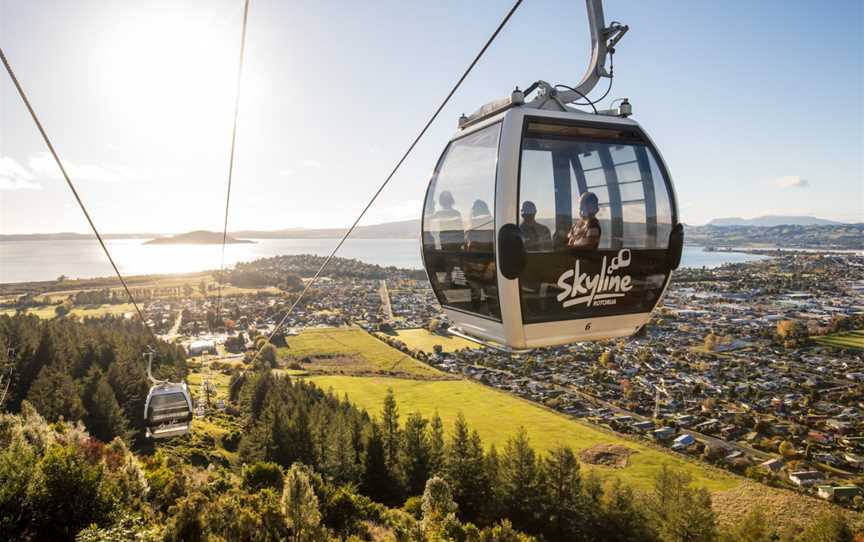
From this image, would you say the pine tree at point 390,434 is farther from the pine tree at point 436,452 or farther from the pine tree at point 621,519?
the pine tree at point 621,519

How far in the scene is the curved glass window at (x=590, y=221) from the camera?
370cm

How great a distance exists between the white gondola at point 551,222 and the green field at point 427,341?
57099 millimetres

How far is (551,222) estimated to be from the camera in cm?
382

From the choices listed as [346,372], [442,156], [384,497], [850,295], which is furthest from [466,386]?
[850,295]

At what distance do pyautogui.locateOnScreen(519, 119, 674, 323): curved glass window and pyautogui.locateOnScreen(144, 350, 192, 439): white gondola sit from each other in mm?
11623

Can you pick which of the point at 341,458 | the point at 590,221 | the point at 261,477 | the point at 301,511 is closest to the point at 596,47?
the point at 590,221

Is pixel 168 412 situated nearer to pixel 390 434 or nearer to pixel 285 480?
pixel 285 480

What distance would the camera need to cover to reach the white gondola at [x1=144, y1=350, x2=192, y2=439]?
1196cm

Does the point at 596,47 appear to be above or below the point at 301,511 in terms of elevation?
above

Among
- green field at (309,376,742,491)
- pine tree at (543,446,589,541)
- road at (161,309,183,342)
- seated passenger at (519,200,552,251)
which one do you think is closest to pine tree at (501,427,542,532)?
pine tree at (543,446,589,541)

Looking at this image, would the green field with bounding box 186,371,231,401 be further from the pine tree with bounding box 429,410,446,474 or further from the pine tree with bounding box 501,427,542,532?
the pine tree with bounding box 501,427,542,532

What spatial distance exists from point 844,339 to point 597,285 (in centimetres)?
7829

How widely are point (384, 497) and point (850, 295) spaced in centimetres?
9884

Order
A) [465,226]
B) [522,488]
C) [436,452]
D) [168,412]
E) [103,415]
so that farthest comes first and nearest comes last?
[103,415] → [436,452] → [522,488] → [168,412] → [465,226]
